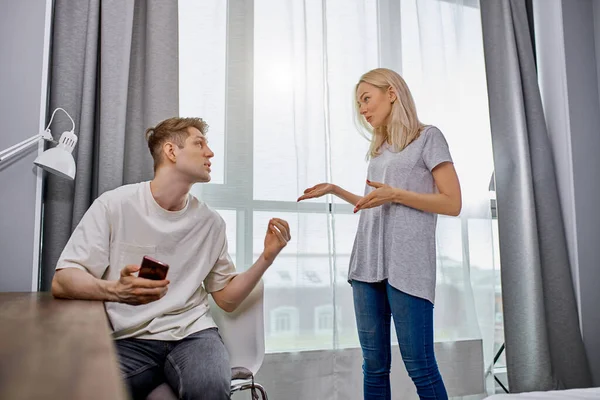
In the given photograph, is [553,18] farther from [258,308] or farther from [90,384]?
[90,384]

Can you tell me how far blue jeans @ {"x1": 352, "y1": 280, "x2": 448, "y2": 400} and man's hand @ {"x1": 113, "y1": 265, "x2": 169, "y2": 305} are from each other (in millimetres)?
797

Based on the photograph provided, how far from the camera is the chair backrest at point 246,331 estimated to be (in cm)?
163

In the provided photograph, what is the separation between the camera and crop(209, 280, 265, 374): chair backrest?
5.34 feet

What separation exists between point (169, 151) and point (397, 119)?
777mm

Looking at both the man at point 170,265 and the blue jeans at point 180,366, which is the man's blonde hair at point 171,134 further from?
the blue jeans at point 180,366

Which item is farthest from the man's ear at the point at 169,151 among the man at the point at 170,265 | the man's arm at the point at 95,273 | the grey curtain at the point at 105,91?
the grey curtain at the point at 105,91

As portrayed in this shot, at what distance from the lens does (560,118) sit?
2766 millimetres

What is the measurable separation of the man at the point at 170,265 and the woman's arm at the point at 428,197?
0.30 meters

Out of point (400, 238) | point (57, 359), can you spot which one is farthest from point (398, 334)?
point (57, 359)

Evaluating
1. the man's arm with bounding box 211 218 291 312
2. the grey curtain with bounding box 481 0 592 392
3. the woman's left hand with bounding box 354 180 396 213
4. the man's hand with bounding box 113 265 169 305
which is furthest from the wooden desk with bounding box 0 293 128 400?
the grey curtain with bounding box 481 0 592 392

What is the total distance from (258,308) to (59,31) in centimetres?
130

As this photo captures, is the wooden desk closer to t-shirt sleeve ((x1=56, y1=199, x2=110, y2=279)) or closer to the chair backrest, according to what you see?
t-shirt sleeve ((x1=56, y1=199, x2=110, y2=279))

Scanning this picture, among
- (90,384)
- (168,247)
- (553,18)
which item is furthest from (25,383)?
(553,18)

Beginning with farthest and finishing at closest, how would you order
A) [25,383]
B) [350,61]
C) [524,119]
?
[524,119]
[350,61]
[25,383]
